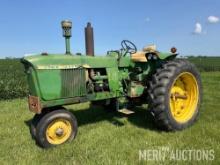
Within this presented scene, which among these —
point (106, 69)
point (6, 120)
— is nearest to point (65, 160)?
point (106, 69)

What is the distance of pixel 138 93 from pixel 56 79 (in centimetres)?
186

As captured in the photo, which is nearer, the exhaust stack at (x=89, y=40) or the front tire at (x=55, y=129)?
the front tire at (x=55, y=129)

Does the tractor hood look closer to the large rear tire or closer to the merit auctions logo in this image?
the large rear tire

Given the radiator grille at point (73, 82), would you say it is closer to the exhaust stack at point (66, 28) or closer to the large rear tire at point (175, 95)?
the exhaust stack at point (66, 28)

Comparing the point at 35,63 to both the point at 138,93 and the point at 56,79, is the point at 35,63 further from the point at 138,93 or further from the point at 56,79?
the point at 138,93

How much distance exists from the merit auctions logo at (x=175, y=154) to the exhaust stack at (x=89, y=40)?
2.28m

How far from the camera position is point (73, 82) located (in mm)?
5363

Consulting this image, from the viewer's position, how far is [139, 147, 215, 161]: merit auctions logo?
4.52 metres

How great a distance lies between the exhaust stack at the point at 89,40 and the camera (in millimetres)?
5867

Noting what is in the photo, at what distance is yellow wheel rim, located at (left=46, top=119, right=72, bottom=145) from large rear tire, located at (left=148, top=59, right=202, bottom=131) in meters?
1.63

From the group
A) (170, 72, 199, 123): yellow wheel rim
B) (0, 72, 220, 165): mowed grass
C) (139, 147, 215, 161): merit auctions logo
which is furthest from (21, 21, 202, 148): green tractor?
(139, 147, 215, 161): merit auctions logo

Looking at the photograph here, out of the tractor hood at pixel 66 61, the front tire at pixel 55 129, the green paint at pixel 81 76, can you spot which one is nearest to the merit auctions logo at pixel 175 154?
the front tire at pixel 55 129

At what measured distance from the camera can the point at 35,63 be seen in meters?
4.91

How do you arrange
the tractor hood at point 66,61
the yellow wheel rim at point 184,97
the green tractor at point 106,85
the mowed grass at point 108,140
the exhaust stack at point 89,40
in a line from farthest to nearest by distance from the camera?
the yellow wheel rim at point 184,97
the exhaust stack at point 89,40
the green tractor at point 106,85
the tractor hood at point 66,61
the mowed grass at point 108,140
